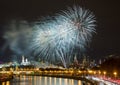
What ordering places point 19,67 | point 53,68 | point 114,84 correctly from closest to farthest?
1. point 114,84
2. point 53,68
3. point 19,67

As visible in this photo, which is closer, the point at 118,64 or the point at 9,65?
the point at 118,64

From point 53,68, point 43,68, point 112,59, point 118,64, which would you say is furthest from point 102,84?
point 43,68

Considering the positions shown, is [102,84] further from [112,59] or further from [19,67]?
[19,67]

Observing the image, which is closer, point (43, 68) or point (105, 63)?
point (105, 63)

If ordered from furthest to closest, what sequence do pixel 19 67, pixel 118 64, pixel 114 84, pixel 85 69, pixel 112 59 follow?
pixel 19 67 < pixel 85 69 < pixel 112 59 < pixel 118 64 < pixel 114 84

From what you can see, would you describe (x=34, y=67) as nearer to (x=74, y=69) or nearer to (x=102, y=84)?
(x=74, y=69)

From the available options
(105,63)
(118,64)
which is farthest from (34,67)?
(118,64)

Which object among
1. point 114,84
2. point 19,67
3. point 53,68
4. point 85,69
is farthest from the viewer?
point 19,67

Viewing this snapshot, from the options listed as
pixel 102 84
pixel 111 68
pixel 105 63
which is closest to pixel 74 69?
pixel 105 63

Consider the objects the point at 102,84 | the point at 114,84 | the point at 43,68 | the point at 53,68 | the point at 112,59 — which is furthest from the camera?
the point at 43,68
